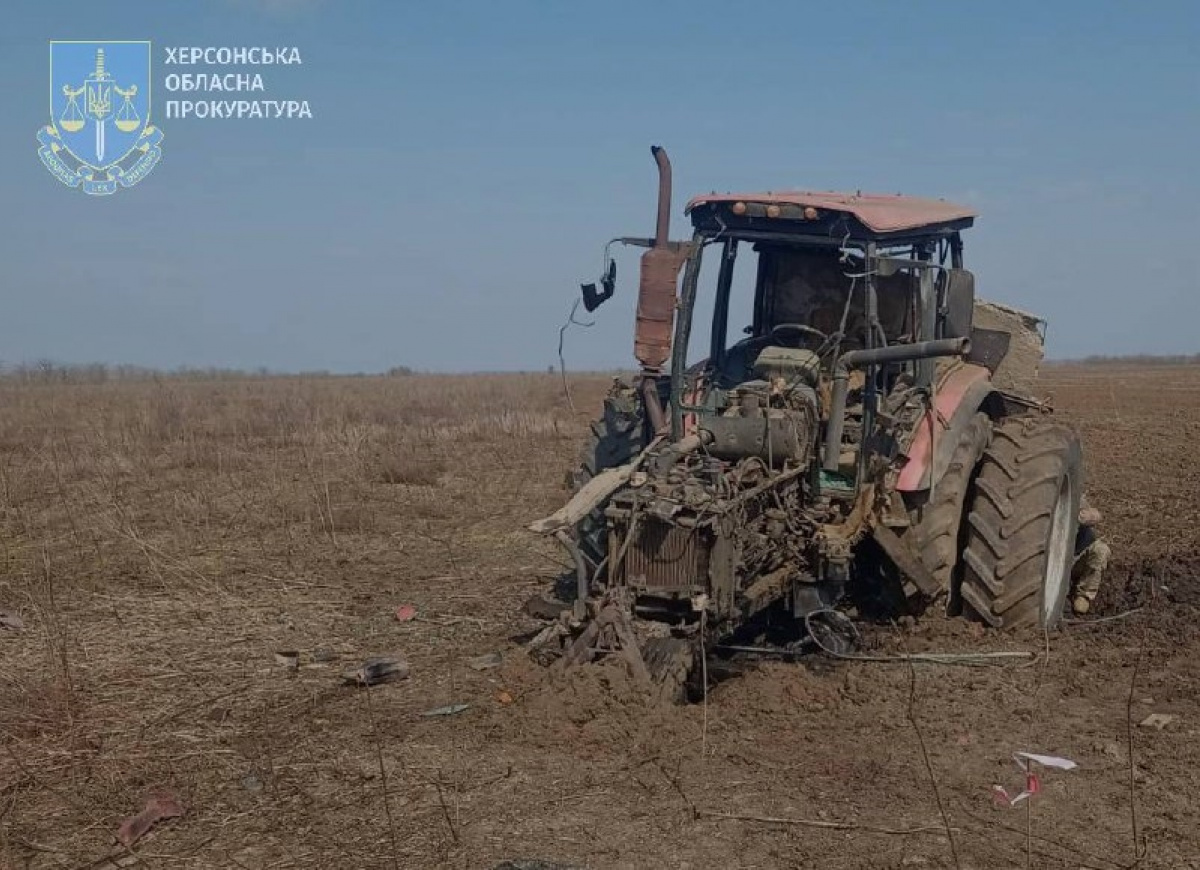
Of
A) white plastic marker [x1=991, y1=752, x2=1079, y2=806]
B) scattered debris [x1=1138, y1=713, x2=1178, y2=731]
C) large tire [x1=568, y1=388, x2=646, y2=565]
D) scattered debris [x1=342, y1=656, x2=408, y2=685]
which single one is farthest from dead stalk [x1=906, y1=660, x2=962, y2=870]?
scattered debris [x1=342, y1=656, x2=408, y2=685]

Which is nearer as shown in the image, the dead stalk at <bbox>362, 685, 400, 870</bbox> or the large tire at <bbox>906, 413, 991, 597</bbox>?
the dead stalk at <bbox>362, 685, 400, 870</bbox>

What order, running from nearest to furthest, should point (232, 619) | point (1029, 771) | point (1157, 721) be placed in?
point (1029, 771) → point (1157, 721) → point (232, 619)

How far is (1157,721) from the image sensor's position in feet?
18.2

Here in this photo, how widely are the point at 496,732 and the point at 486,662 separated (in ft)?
4.24

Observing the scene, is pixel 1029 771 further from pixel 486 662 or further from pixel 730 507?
pixel 486 662

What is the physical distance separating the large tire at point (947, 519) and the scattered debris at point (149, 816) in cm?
386

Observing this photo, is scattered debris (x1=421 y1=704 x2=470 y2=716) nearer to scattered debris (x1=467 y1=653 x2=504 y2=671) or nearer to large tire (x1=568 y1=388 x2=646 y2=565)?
scattered debris (x1=467 y1=653 x2=504 y2=671)

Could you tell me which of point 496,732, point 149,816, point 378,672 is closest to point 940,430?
point 496,732

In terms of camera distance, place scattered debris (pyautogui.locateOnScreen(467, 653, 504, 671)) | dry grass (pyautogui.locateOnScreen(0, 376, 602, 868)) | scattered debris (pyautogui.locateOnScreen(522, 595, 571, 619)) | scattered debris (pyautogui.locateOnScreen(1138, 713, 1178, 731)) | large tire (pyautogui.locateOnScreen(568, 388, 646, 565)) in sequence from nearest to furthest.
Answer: dry grass (pyautogui.locateOnScreen(0, 376, 602, 868)), scattered debris (pyautogui.locateOnScreen(1138, 713, 1178, 731)), scattered debris (pyautogui.locateOnScreen(467, 653, 504, 671)), scattered debris (pyautogui.locateOnScreen(522, 595, 571, 619)), large tire (pyautogui.locateOnScreen(568, 388, 646, 565))

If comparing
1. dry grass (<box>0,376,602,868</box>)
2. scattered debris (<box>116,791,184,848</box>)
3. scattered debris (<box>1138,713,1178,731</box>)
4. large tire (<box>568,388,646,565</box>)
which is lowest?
dry grass (<box>0,376,602,868</box>)

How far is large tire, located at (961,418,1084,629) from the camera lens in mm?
6848

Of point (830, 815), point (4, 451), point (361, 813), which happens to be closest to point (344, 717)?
point (361, 813)

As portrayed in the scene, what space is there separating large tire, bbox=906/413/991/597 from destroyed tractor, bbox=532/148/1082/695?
0.01 m

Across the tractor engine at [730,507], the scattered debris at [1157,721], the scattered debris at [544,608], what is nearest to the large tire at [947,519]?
the tractor engine at [730,507]
